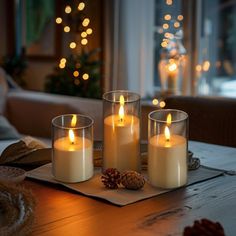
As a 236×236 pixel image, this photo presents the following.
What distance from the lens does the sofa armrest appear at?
10.5 ft

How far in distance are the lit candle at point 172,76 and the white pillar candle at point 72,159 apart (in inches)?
96.4

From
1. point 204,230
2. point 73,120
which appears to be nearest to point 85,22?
point 73,120

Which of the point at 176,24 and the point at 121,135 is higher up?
the point at 176,24

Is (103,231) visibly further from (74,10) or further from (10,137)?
(74,10)

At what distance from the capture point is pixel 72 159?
1.35m

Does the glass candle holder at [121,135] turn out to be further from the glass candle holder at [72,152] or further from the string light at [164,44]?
the string light at [164,44]

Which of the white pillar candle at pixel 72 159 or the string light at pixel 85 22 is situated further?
the string light at pixel 85 22

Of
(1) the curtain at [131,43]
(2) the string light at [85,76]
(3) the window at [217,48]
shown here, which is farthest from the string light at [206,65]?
(2) the string light at [85,76]

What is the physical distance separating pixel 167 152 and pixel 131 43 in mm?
2788

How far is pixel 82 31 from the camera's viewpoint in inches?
166

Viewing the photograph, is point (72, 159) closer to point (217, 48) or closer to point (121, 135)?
point (121, 135)

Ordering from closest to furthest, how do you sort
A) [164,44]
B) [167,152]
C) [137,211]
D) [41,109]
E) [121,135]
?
[137,211] < [167,152] < [121,135] < [41,109] < [164,44]

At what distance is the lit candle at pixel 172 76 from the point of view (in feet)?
12.3

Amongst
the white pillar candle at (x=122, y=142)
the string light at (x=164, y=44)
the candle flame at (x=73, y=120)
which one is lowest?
the white pillar candle at (x=122, y=142)
